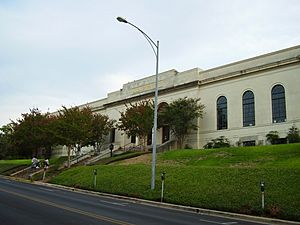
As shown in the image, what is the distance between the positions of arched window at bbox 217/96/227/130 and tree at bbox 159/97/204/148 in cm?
190

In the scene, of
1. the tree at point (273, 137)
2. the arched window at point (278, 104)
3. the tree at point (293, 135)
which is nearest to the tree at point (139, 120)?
the tree at point (273, 137)

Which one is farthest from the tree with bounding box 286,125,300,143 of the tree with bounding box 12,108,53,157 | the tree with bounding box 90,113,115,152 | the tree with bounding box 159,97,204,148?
the tree with bounding box 12,108,53,157

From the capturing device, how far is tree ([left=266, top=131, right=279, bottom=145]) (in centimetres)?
3378

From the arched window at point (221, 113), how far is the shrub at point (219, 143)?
65.1 inches

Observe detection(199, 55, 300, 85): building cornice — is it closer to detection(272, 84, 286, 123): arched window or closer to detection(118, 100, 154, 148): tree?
detection(272, 84, 286, 123): arched window

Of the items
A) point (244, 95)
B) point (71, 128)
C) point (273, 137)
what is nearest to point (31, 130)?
point (71, 128)

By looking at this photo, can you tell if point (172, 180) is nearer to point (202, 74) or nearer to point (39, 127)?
point (202, 74)

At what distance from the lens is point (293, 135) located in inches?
1241

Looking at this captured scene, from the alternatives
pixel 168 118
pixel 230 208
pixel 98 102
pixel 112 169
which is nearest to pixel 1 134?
pixel 98 102

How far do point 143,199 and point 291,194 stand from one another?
7056 mm

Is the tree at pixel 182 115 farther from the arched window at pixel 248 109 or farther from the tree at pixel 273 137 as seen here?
the tree at pixel 273 137

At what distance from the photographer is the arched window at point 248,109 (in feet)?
122

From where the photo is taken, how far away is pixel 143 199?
59.1ft

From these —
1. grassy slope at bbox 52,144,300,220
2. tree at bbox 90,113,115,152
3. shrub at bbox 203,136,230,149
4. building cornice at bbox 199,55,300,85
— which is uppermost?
building cornice at bbox 199,55,300,85
